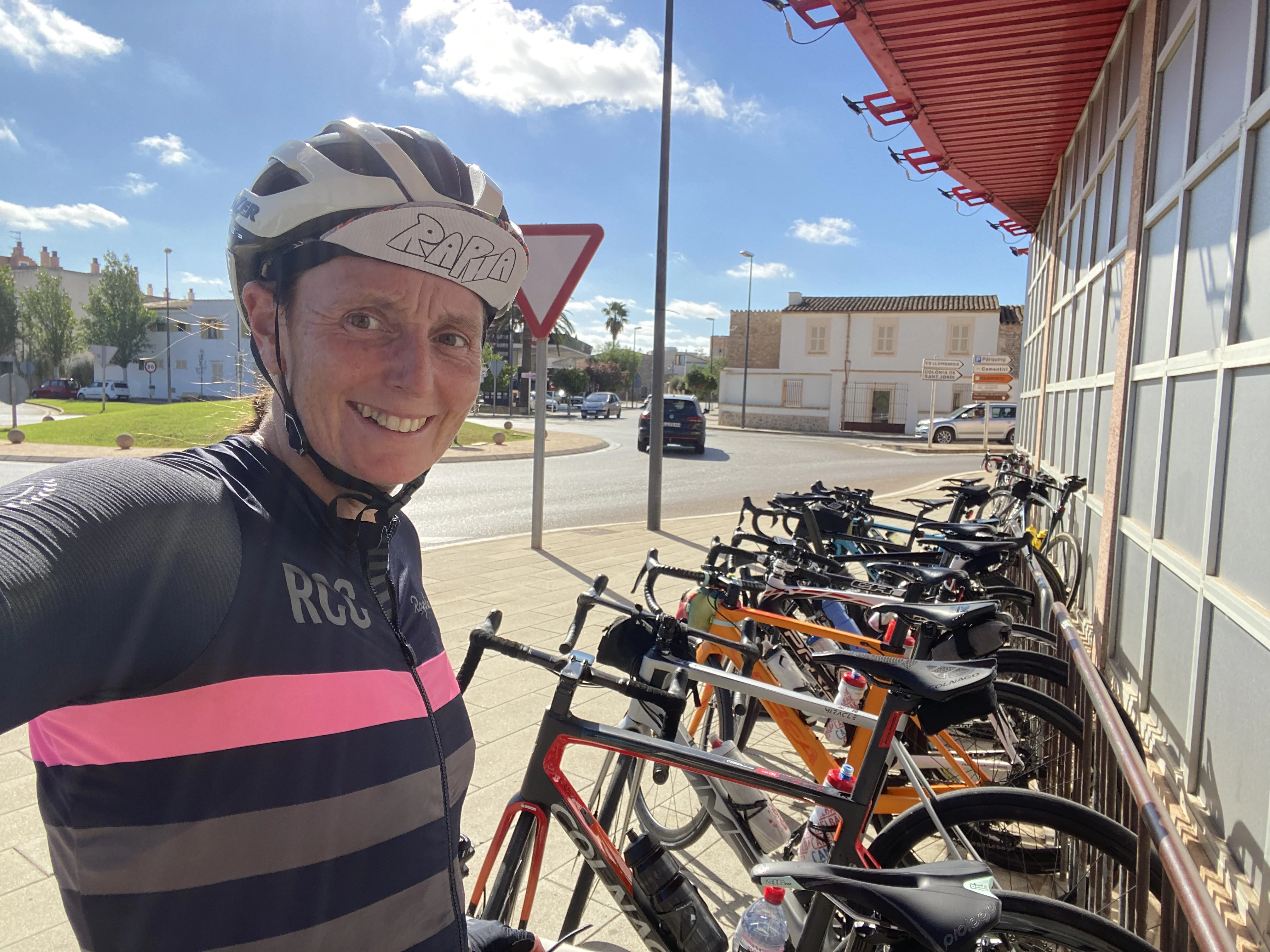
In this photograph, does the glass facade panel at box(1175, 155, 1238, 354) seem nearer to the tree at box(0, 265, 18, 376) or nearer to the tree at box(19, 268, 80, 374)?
the tree at box(19, 268, 80, 374)

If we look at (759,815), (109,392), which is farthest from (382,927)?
(109,392)

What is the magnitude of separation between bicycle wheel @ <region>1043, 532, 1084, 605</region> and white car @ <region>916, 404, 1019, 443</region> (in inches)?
1041

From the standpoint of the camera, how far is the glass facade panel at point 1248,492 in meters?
2.19

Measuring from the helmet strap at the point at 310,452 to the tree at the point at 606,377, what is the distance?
79112 millimetres

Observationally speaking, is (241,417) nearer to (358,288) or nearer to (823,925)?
(358,288)

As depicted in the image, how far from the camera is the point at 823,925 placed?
68.3 inches

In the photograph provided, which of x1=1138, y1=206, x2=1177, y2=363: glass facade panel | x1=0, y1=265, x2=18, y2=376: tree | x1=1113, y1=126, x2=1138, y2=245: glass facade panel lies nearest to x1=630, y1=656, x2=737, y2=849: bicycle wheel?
x1=1138, y1=206, x2=1177, y2=363: glass facade panel

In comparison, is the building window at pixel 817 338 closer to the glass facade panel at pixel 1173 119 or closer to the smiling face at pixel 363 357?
the glass facade panel at pixel 1173 119

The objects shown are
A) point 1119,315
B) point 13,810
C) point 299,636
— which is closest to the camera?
point 299,636

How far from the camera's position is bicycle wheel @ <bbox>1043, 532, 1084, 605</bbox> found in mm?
5379

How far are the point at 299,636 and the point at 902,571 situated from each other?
2791 mm

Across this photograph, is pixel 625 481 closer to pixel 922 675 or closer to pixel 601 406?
pixel 922 675

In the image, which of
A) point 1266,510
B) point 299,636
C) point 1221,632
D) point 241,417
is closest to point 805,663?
point 1221,632

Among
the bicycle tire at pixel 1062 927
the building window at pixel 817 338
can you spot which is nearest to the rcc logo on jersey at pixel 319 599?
the bicycle tire at pixel 1062 927
